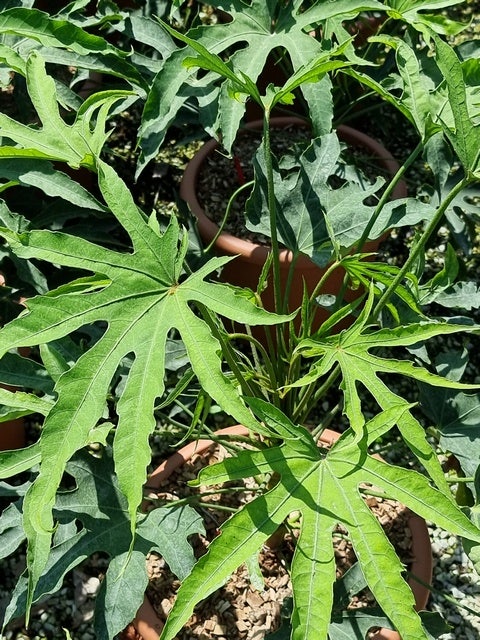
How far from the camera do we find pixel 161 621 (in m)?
1.26

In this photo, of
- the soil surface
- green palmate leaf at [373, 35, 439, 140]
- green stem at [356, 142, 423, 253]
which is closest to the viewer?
green palmate leaf at [373, 35, 439, 140]

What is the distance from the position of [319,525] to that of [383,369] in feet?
0.70

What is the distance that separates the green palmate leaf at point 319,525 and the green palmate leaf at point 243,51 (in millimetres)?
629

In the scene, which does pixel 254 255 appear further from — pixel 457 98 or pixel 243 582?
pixel 457 98

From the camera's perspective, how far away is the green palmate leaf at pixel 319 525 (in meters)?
0.87

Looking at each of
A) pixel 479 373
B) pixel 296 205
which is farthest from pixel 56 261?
pixel 479 373

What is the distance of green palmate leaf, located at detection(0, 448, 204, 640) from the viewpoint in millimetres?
1122

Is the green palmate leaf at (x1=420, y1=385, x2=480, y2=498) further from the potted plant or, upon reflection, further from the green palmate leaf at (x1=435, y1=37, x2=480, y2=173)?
the green palmate leaf at (x1=435, y1=37, x2=480, y2=173)

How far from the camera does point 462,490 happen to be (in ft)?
4.32

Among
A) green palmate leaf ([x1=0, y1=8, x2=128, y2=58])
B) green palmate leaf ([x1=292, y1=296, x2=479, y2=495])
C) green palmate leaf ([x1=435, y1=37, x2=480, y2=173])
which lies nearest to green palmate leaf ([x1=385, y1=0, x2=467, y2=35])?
green palmate leaf ([x1=435, y1=37, x2=480, y2=173])

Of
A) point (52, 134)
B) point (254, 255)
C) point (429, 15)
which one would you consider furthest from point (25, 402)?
point (429, 15)

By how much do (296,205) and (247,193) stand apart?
480mm

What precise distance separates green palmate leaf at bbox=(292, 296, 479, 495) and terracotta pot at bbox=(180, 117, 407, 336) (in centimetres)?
68

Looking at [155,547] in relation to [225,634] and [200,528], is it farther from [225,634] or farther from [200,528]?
[225,634]
